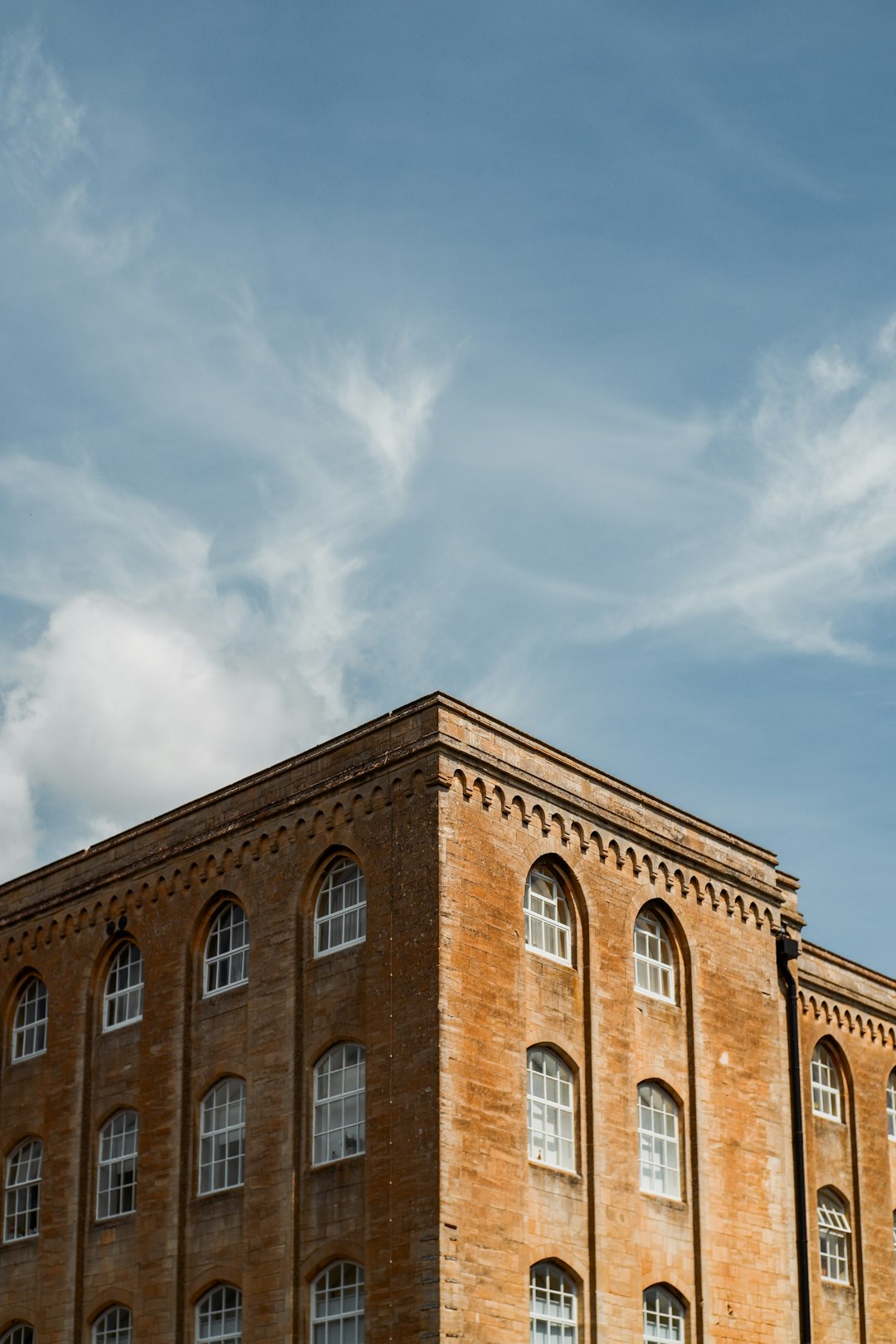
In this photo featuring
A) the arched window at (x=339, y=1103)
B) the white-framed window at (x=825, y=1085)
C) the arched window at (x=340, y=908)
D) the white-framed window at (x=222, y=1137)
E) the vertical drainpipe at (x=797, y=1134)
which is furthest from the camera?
the white-framed window at (x=825, y=1085)

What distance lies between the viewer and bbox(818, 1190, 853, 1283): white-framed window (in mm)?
38906

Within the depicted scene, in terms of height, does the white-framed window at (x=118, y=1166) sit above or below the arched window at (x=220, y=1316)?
above

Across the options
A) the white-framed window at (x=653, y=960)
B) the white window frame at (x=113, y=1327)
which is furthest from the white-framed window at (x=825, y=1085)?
the white window frame at (x=113, y=1327)

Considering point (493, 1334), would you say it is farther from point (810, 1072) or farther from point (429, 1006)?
point (810, 1072)

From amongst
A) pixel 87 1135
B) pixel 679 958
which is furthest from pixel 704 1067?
pixel 87 1135

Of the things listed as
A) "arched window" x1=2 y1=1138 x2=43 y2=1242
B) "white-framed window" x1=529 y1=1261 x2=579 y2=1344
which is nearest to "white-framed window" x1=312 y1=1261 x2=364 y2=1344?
"white-framed window" x1=529 y1=1261 x2=579 y2=1344

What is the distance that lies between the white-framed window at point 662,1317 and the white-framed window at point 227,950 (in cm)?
888

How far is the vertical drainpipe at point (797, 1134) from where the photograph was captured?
35.3 meters

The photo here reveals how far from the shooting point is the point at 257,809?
34688 mm

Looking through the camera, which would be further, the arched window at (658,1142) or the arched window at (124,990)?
the arched window at (124,990)

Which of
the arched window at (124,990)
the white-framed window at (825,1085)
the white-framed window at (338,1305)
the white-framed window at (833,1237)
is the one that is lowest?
the white-framed window at (338,1305)

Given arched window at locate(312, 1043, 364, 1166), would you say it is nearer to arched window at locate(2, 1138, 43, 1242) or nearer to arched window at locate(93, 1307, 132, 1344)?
arched window at locate(93, 1307, 132, 1344)

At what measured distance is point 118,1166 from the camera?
35344mm

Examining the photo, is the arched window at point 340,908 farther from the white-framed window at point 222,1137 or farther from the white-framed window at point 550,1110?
the white-framed window at point 550,1110
